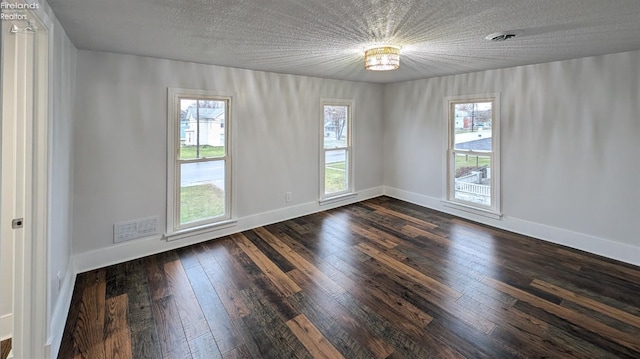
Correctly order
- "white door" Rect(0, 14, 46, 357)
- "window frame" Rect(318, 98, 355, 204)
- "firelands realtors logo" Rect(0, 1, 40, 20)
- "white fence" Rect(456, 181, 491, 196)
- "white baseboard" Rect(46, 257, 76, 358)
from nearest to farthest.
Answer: "firelands realtors logo" Rect(0, 1, 40, 20)
"white door" Rect(0, 14, 46, 357)
"white baseboard" Rect(46, 257, 76, 358)
"white fence" Rect(456, 181, 491, 196)
"window frame" Rect(318, 98, 355, 204)

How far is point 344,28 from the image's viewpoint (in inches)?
91.7

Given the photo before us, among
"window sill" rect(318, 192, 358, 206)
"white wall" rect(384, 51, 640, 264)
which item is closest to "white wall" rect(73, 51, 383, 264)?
"window sill" rect(318, 192, 358, 206)

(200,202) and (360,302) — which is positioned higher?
(200,202)

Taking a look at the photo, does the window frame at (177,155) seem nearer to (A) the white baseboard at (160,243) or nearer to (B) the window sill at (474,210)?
(A) the white baseboard at (160,243)

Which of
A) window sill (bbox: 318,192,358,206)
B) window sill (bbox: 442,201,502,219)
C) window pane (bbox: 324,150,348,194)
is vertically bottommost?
window sill (bbox: 442,201,502,219)

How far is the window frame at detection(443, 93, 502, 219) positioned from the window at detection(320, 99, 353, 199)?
1.59 metres

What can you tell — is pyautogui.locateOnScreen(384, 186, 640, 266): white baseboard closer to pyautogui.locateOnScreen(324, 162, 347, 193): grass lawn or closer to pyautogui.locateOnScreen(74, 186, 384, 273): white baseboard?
pyautogui.locateOnScreen(324, 162, 347, 193): grass lawn

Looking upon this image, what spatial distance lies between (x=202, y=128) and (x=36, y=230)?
2202 millimetres

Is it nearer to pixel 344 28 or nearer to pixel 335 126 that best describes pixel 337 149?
pixel 335 126

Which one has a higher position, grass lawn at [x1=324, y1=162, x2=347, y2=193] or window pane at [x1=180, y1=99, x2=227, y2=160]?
window pane at [x1=180, y1=99, x2=227, y2=160]

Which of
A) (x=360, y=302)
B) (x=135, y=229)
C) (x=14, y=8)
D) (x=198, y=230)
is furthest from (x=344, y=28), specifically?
(x=135, y=229)

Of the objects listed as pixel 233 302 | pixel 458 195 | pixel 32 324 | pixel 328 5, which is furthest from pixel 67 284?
pixel 458 195

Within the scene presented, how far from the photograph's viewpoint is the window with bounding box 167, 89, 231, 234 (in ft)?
11.5

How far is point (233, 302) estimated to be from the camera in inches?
100
